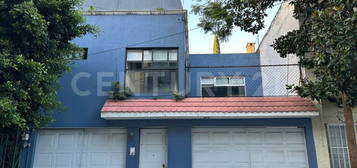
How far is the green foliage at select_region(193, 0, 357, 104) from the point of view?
5.16 meters

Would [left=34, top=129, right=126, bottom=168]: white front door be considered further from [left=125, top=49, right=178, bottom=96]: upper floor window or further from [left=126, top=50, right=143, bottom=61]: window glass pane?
[left=126, top=50, right=143, bottom=61]: window glass pane

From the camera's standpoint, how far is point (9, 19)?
6266mm

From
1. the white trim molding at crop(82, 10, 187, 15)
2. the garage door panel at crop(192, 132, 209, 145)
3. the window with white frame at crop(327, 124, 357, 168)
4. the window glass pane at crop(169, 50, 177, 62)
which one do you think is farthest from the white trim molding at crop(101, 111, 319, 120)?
the white trim molding at crop(82, 10, 187, 15)

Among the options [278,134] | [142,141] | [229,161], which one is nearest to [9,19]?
[142,141]

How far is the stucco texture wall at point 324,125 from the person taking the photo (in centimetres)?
797

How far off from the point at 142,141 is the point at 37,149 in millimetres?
3349

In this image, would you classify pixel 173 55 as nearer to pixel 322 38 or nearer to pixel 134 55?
pixel 134 55

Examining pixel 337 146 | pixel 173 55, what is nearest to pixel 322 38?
pixel 337 146

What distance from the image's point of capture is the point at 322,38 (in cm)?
543

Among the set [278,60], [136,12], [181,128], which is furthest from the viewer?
[278,60]

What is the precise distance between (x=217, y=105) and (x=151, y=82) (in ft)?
7.84

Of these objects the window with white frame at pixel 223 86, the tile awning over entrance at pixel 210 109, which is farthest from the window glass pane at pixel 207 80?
the tile awning over entrance at pixel 210 109

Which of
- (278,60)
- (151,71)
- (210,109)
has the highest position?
(278,60)

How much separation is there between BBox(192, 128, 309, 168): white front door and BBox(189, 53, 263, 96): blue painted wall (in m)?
2.50
